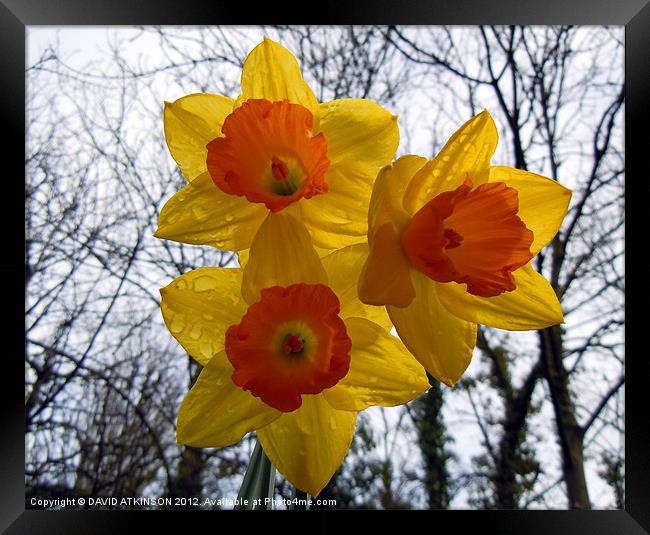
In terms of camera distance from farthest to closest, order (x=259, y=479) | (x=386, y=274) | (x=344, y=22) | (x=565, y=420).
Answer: (x=565, y=420)
(x=344, y=22)
(x=259, y=479)
(x=386, y=274)

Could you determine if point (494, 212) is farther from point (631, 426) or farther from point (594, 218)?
point (594, 218)

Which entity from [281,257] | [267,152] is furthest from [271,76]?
[281,257]

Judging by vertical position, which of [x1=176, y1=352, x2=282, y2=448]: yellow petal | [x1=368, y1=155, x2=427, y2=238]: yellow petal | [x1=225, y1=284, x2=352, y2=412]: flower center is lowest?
[x1=176, y1=352, x2=282, y2=448]: yellow petal

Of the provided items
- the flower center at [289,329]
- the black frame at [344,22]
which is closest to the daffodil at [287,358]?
the flower center at [289,329]

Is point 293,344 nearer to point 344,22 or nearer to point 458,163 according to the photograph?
point 458,163

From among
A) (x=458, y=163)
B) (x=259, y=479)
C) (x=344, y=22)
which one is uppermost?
(x=344, y=22)

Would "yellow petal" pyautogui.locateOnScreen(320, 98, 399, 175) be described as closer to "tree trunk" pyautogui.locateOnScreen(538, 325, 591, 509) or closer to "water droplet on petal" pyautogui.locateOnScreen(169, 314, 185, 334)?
"water droplet on petal" pyautogui.locateOnScreen(169, 314, 185, 334)

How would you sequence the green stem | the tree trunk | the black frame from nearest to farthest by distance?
the green stem < the black frame < the tree trunk

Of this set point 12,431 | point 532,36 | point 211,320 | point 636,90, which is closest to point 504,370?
point 532,36

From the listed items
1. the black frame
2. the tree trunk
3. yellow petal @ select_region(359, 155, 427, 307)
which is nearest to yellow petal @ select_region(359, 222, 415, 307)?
yellow petal @ select_region(359, 155, 427, 307)
